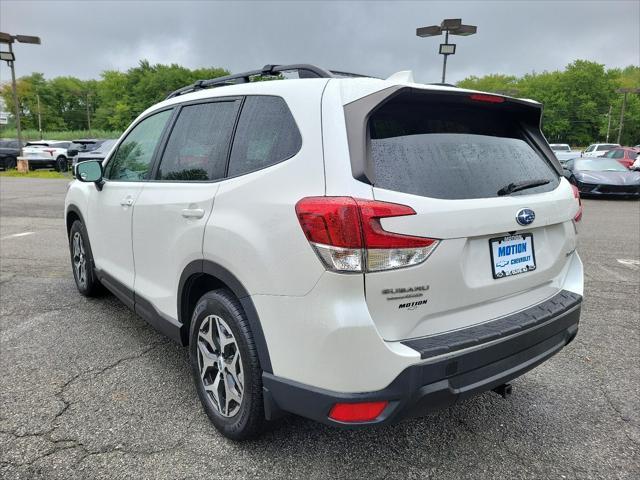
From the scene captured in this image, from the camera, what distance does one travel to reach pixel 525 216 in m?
2.22

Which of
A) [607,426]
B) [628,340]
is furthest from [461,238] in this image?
[628,340]

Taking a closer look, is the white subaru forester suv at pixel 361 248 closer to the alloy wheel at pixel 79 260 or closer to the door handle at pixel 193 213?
the door handle at pixel 193 213

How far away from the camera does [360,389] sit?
6.12 ft

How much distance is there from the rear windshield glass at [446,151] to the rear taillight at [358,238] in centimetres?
15

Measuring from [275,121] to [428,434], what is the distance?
71.2 inches

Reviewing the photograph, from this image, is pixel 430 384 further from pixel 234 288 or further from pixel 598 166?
pixel 598 166

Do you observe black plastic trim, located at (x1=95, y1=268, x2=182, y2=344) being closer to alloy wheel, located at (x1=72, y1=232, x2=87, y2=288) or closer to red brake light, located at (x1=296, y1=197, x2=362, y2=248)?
alloy wheel, located at (x1=72, y1=232, x2=87, y2=288)

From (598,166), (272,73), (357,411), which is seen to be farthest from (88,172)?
(598,166)

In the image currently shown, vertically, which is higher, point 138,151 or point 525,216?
point 138,151

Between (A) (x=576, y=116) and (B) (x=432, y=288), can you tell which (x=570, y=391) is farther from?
(A) (x=576, y=116)

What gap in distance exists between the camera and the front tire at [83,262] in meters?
4.32

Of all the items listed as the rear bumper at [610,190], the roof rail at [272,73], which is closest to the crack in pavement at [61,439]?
the roof rail at [272,73]

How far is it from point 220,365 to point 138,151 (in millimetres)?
1849

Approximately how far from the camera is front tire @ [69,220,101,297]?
14.2 feet
